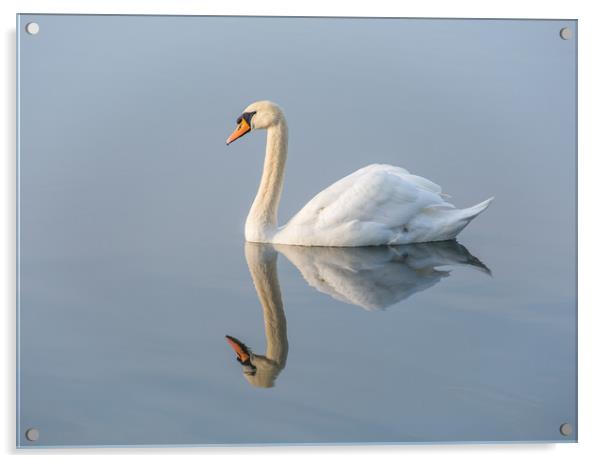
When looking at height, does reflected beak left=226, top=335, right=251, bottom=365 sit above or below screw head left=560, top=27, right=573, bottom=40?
below

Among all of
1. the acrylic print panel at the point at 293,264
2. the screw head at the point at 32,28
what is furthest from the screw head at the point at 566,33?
the screw head at the point at 32,28

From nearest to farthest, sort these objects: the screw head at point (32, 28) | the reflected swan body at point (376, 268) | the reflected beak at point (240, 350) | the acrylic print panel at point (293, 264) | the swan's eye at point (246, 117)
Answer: the acrylic print panel at point (293, 264) < the reflected beak at point (240, 350) < the screw head at point (32, 28) < the reflected swan body at point (376, 268) < the swan's eye at point (246, 117)

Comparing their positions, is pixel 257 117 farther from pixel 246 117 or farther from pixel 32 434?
pixel 32 434

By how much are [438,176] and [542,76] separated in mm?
663

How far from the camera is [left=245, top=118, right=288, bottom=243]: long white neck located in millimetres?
6453

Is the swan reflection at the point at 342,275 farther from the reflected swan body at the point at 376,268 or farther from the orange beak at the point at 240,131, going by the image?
the orange beak at the point at 240,131

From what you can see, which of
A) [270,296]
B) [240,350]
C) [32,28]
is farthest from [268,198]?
[32,28]

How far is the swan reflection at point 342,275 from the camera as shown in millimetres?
5273

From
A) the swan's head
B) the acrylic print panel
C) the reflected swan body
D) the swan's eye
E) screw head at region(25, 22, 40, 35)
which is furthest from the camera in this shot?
the swan's eye

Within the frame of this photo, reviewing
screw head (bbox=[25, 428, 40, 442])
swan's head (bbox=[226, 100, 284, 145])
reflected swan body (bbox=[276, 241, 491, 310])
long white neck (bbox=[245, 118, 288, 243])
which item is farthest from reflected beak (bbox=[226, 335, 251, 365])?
long white neck (bbox=[245, 118, 288, 243])

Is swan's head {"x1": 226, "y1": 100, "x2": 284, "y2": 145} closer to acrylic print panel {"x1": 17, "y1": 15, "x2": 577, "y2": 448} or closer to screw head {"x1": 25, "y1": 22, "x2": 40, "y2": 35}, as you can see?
acrylic print panel {"x1": 17, "y1": 15, "x2": 577, "y2": 448}

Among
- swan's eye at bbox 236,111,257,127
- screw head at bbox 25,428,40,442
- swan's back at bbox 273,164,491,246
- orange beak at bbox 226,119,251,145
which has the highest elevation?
swan's eye at bbox 236,111,257,127

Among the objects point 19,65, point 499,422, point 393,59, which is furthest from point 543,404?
point 19,65

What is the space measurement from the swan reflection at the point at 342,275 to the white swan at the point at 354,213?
0.19 feet
